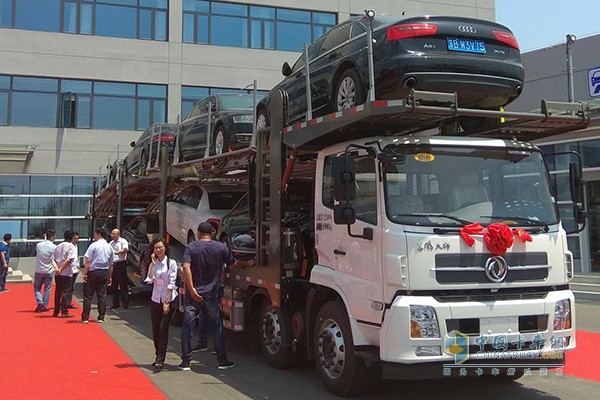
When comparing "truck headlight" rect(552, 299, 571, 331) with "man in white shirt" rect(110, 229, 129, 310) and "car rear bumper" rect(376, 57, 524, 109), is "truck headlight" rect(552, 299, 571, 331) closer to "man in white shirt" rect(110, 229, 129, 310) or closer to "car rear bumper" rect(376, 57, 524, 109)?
"car rear bumper" rect(376, 57, 524, 109)

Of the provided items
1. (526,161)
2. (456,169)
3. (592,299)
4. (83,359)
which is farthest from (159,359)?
(592,299)

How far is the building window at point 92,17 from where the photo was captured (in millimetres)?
26766

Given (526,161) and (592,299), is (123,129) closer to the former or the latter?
(592,299)

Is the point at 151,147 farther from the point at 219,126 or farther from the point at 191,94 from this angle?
the point at 191,94

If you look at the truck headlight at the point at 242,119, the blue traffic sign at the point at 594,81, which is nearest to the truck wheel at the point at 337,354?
the truck headlight at the point at 242,119

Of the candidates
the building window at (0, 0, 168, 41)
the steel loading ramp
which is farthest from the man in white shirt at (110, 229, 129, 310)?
the building window at (0, 0, 168, 41)

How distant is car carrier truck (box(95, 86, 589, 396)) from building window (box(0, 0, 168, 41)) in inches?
945

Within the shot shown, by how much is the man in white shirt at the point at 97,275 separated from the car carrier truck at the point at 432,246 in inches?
238

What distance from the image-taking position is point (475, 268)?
5.27 meters

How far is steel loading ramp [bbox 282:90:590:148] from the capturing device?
17.9ft

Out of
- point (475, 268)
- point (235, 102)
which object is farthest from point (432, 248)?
point (235, 102)

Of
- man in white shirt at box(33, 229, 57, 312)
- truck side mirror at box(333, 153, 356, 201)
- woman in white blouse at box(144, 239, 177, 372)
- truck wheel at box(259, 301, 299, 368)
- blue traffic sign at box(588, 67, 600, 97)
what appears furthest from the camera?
blue traffic sign at box(588, 67, 600, 97)

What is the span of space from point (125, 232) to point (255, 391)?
383 inches

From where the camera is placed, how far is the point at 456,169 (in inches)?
224
